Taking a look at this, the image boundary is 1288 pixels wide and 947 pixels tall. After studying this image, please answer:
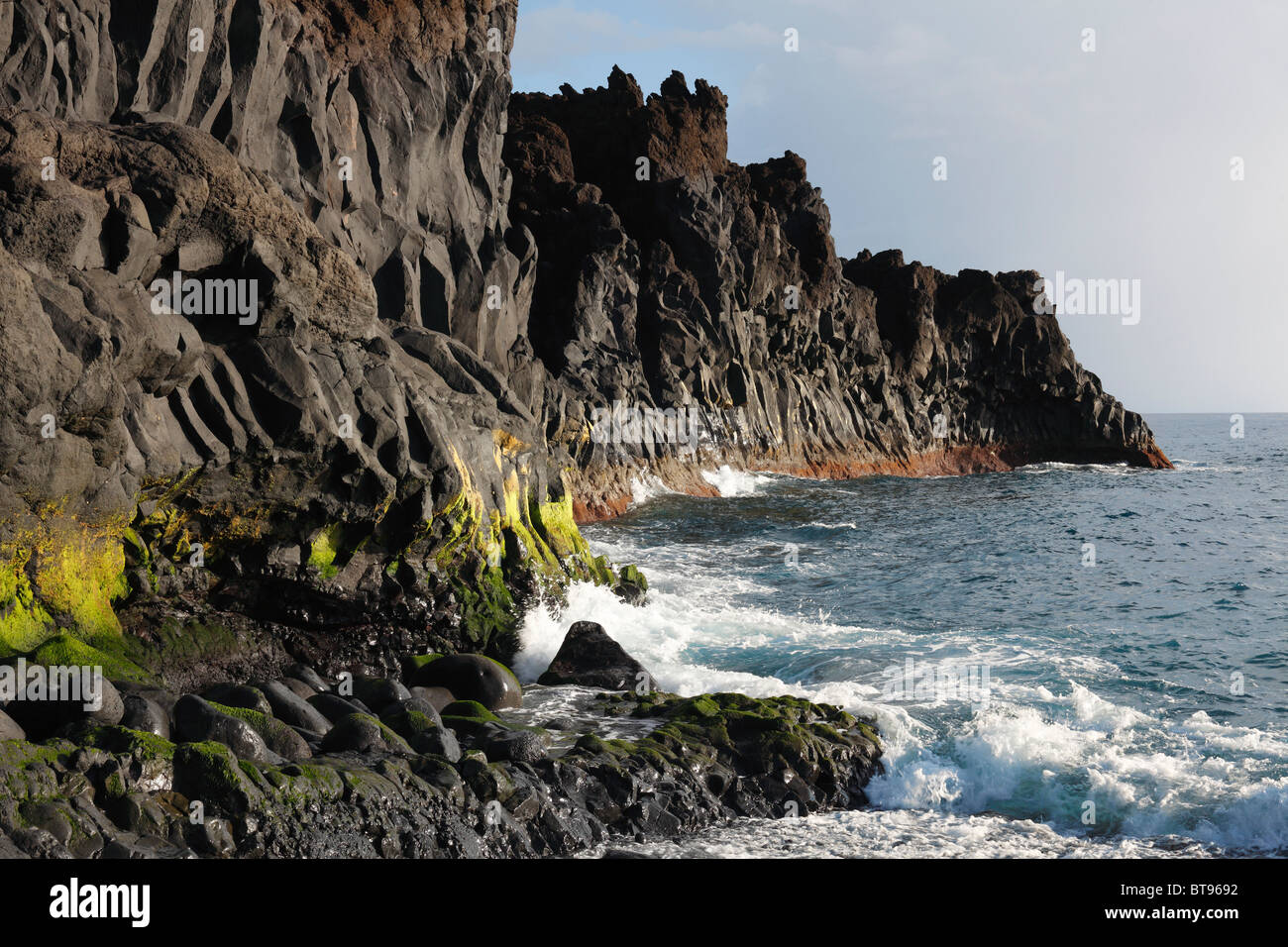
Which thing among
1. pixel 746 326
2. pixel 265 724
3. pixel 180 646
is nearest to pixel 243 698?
pixel 265 724

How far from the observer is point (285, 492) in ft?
49.0

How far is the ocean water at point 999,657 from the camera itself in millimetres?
11016

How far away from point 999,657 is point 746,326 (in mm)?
44108

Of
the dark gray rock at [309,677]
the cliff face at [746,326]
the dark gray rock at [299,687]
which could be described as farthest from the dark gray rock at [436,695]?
the cliff face at [746,326]

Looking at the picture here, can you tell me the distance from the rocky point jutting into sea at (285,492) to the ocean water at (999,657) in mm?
1165

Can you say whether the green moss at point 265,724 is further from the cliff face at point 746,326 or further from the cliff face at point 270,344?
the cliff face at point 746,326

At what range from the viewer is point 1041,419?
86000 mm

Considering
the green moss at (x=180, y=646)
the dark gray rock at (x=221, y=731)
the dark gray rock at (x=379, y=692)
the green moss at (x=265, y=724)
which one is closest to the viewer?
the dark gray rock at (x=221, y=731)

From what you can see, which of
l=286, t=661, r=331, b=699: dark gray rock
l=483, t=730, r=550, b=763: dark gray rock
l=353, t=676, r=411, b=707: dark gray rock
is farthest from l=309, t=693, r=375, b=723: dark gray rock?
l=483, t=730, r=550, b=763: dark gray rock

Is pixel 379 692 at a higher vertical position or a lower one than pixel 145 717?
lower

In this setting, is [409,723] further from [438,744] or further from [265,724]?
[265,724]
